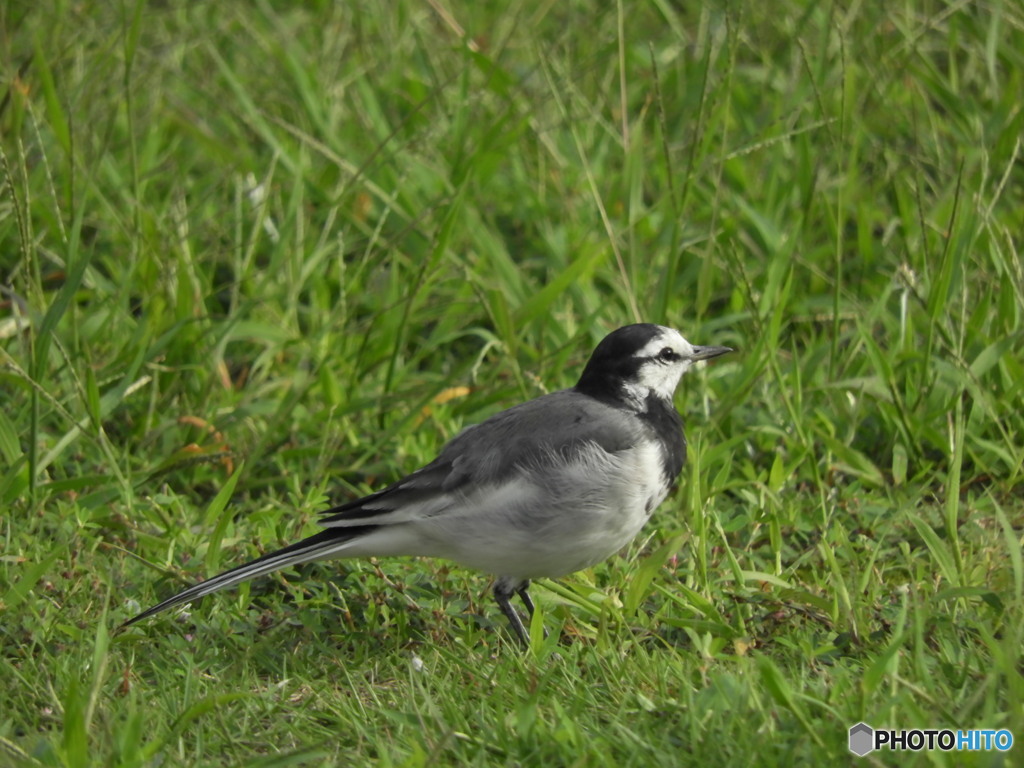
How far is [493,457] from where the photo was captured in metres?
4.27

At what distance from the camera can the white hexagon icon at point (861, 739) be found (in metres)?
3.11

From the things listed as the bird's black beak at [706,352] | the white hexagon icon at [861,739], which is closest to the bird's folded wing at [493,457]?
the bird's black beak at [706,352]

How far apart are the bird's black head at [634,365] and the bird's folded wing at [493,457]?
207 millimetres

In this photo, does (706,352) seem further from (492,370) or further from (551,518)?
(492,370)

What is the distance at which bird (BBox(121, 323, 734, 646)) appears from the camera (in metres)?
4.11

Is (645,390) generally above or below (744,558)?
above

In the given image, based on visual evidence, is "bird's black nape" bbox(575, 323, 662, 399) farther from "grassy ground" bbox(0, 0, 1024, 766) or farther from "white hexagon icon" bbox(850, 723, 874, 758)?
"white hexagon icon" bbox(850, 723, 874, 758)

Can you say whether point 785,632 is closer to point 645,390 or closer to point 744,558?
point 744,558

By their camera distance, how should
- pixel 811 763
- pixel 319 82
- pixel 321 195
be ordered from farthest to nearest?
pixel 319 82, pixel 321 195, pixel 811 763

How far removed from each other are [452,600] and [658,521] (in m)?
0.90

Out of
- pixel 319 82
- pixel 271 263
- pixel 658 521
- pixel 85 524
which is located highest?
pixel 319 82

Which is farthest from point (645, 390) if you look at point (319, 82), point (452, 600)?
point (319, 82)

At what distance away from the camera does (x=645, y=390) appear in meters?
4.64

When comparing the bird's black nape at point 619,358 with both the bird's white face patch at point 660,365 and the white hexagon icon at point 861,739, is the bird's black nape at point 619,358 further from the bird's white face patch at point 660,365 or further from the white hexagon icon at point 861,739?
the white hexagon icon at point 861,739
